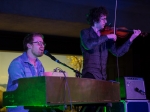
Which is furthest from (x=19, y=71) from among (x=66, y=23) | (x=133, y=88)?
(x=66, y=23)

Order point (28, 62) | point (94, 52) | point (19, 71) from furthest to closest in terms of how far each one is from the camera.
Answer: point (94, 52) < point (28, 62) < point (19, 71)

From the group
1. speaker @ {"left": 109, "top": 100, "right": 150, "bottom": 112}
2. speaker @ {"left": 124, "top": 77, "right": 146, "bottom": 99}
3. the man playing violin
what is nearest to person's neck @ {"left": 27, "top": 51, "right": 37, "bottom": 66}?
the man playing violin

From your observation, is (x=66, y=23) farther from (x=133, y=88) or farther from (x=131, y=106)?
(x=131, y=106)

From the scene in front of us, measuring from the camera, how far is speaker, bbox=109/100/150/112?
4203 mm

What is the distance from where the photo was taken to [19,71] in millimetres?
2465

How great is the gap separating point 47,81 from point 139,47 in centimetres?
474

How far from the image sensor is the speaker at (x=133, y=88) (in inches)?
173

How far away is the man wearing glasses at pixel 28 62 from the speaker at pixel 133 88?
1990 mm

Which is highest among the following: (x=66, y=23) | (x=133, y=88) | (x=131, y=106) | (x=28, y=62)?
(x=66, y=23)

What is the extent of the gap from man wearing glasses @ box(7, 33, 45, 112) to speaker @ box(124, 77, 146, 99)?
1.99 m

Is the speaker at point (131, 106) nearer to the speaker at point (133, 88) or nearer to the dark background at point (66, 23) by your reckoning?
the speaker at point (133, 88)

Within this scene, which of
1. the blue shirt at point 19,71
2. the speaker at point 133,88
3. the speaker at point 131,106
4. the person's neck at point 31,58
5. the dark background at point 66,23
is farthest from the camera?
the dark background at point 66,23

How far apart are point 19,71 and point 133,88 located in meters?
2.43

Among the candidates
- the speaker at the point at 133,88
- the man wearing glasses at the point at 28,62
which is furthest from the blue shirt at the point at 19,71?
the speaker at the point at 133,88
